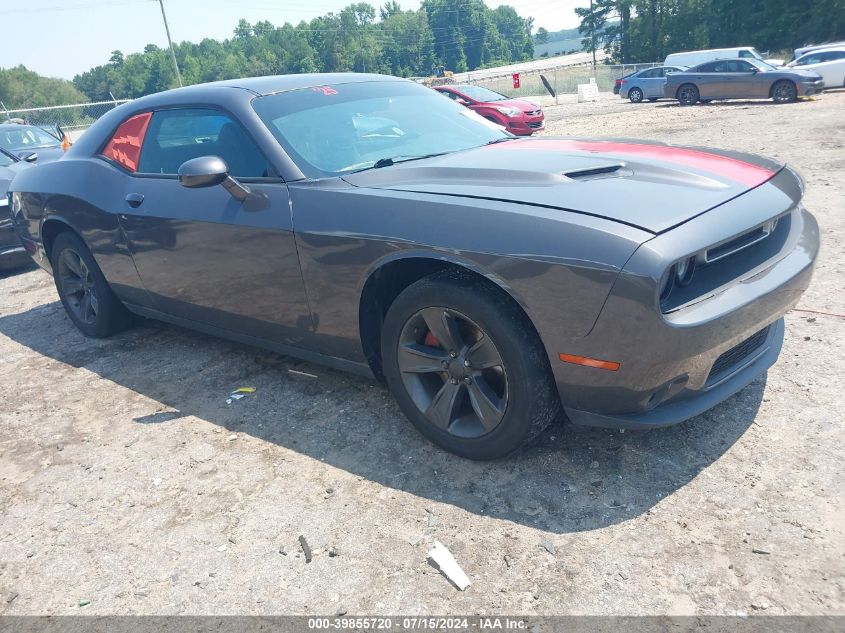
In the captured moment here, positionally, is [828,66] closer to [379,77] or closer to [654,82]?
[654,82]

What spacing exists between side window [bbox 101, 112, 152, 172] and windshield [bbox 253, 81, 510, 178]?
1.10 metres

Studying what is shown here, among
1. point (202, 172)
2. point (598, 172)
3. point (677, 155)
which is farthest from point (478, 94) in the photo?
point (598, 172)

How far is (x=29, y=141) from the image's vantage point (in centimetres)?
984

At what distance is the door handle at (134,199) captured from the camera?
379cm

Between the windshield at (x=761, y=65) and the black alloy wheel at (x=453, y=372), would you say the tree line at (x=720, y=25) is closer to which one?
the windshield at (x=761, y=65)

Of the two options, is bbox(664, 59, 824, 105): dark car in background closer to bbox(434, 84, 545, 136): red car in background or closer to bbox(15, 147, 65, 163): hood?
bbox(434, 84, 545, 136): red car in background

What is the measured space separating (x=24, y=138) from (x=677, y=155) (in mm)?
9990

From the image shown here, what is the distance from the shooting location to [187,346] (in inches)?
177

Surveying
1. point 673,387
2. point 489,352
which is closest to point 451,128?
point 489,352

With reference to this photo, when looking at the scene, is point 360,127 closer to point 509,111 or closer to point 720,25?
point 509,111

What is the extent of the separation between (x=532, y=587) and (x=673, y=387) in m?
0.83

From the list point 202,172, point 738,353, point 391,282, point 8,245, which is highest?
point 202,172

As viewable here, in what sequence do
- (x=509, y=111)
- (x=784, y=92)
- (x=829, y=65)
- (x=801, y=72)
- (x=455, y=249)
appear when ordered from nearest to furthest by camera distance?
(x=455, y=249)
(x=509, y=111)
(x=801, y=72)
(x=784, y=92)
(x=829, y=65)

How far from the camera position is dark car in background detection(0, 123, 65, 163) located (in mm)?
9312
